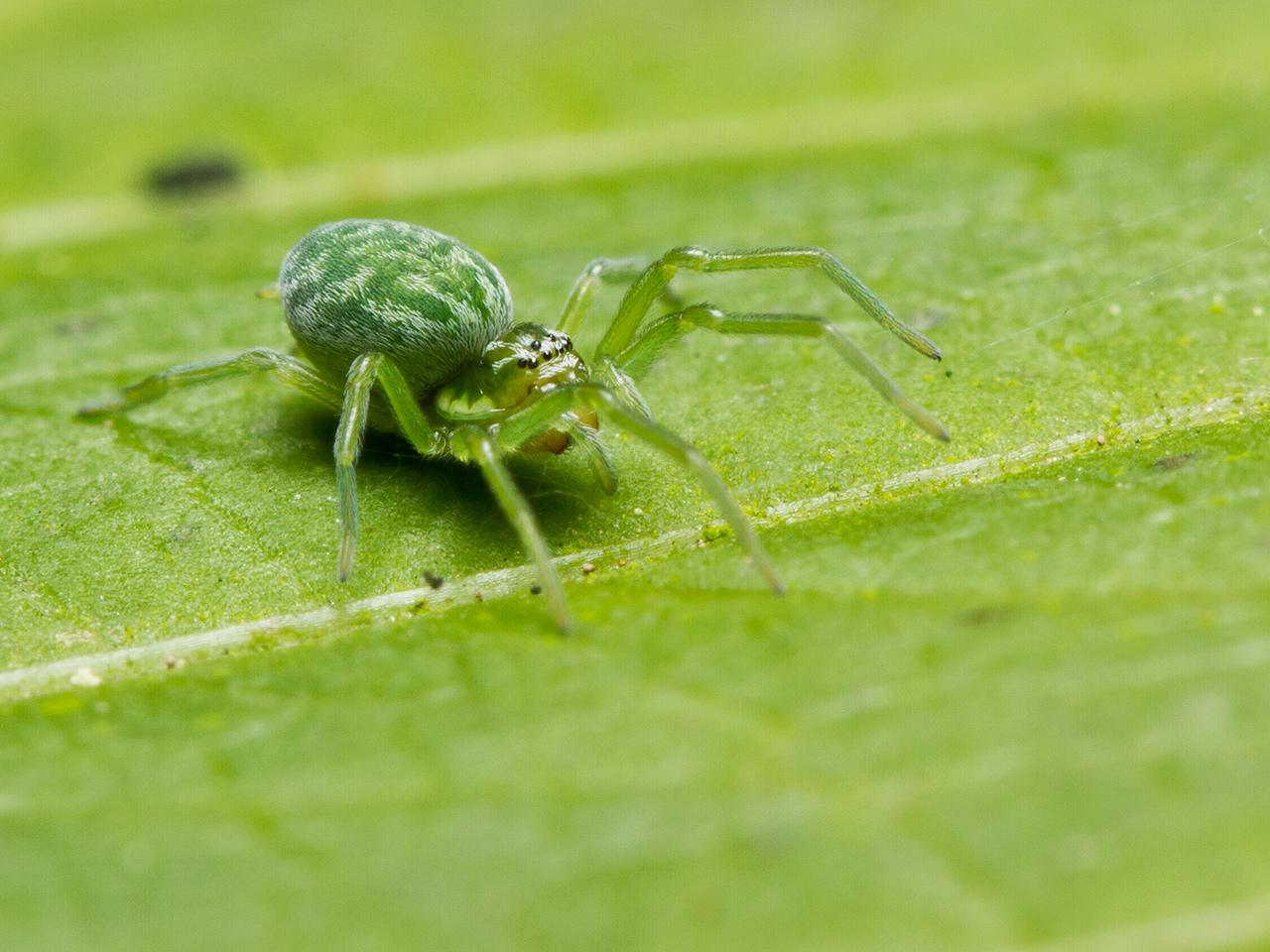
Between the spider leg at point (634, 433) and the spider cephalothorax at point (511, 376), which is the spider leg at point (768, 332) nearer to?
the spider cephalothorax at point (511, 376)

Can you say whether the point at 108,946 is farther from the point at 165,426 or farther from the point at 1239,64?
the point at 1239,64

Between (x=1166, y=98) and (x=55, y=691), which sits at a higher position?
(x=1166, y=98)

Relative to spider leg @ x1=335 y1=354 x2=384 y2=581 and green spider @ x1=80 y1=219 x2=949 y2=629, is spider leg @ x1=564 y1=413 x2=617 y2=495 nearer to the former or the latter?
green spider @ x1=80 y1=219 x2=949 y2=629

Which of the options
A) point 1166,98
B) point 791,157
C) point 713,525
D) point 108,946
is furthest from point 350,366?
point 1166,98

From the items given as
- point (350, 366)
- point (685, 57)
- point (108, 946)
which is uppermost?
point (685, 57)

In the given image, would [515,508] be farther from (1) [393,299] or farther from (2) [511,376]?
(1) [393,299]

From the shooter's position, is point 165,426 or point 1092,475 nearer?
point 1092,475

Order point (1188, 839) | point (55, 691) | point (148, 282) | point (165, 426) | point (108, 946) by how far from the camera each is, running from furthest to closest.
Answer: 1. point (148, 282)
2. point (165, 426)
3. point (55, 691)
4. point (108, 946)
5. point (1188, 839)

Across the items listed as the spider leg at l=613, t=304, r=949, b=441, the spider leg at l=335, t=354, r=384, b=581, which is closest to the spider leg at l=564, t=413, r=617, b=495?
the spider leg at l=613, t=304, r=949, b=441
